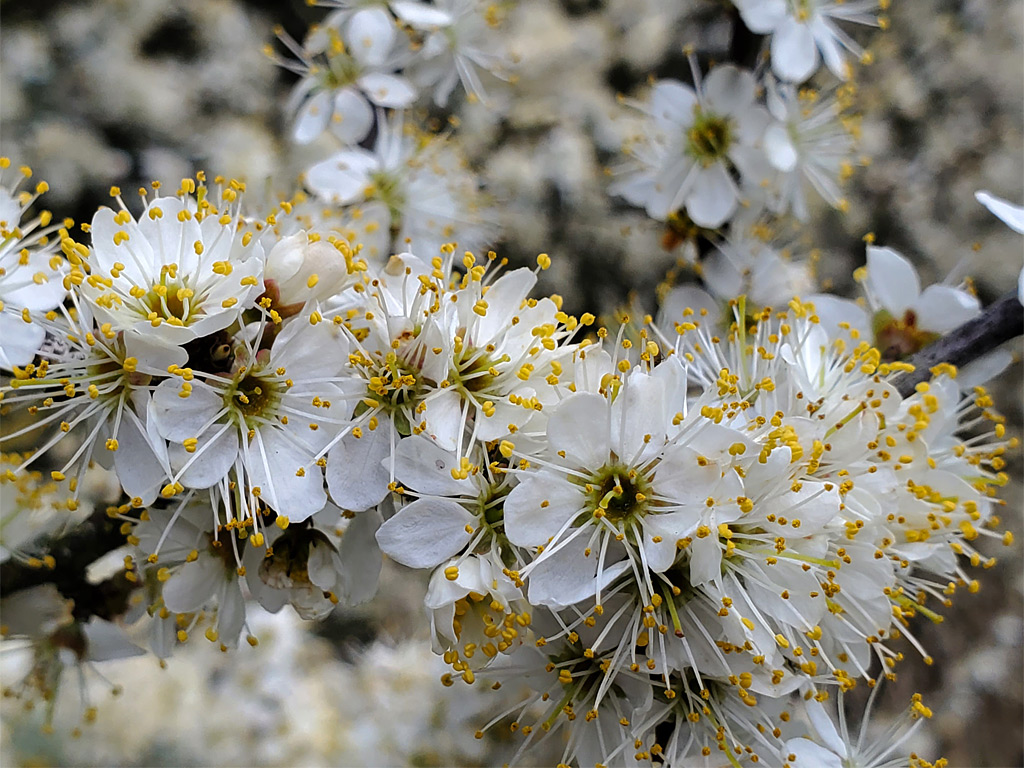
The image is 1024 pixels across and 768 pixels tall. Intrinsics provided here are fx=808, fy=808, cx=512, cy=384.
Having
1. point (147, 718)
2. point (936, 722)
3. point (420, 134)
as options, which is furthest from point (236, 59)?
point (936, 722)

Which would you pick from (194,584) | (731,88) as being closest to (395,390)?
(194,584)

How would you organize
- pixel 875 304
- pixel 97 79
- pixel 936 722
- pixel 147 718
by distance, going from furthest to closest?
pixel 936 722, pixel 97 79, pixel 147 718, pixel 875 304

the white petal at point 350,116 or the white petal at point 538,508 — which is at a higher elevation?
the white petal at point 538,508

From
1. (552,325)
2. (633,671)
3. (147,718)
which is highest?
(552,325)

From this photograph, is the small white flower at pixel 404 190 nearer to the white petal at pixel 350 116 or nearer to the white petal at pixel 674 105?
the white petal at pixel 350 116

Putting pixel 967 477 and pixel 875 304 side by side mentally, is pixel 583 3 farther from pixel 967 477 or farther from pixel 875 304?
pixel 967 477

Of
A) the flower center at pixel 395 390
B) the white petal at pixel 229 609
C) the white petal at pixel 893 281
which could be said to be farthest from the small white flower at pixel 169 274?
the white petal at pixel 893 281

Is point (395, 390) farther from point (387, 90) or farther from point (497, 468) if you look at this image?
point (387, 90)
